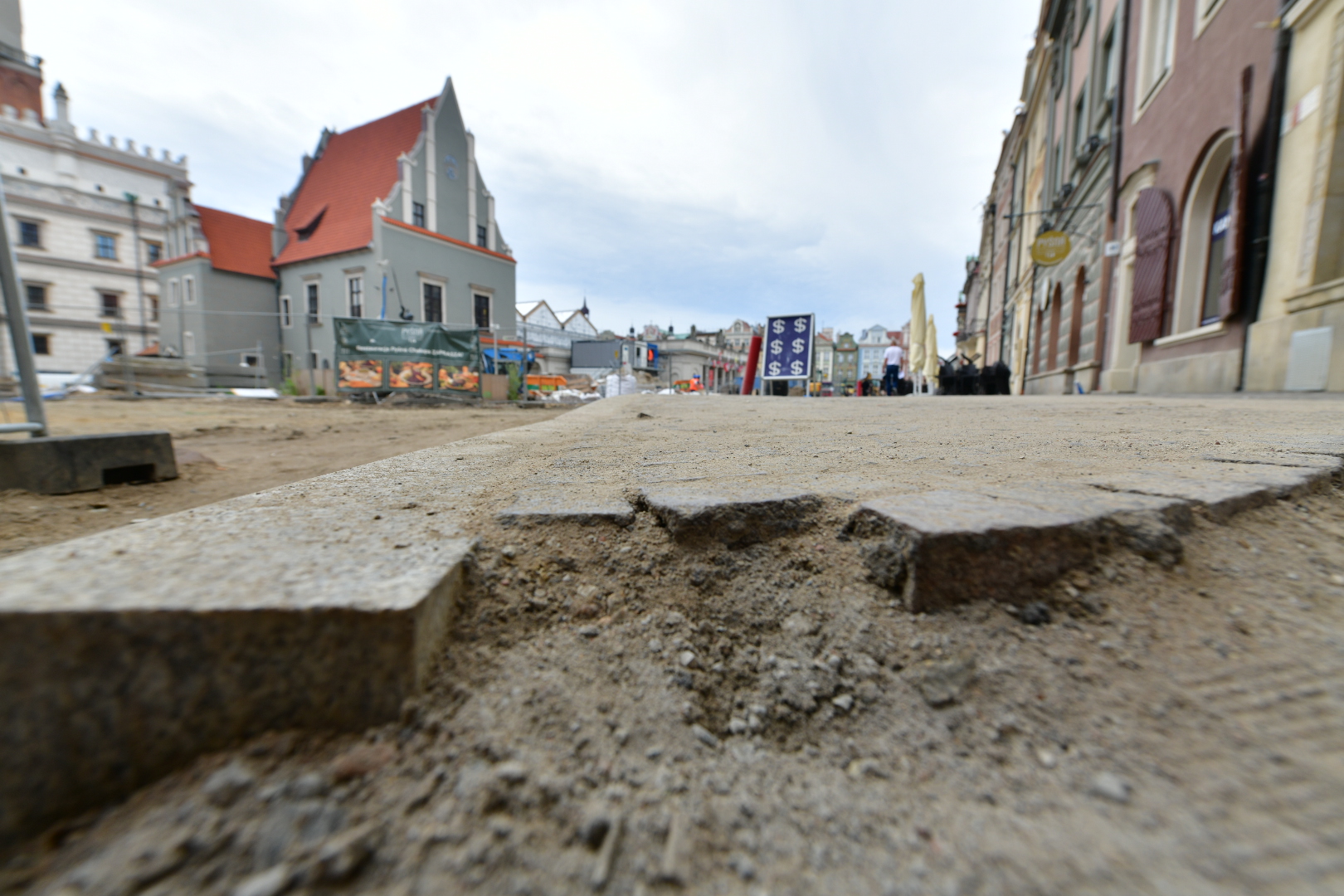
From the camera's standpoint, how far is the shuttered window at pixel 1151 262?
7422 millimetres

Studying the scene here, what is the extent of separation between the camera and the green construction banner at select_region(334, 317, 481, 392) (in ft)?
38.1

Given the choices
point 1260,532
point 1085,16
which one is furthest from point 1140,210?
point 1260,532

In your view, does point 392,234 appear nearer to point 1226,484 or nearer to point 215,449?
point 215,449

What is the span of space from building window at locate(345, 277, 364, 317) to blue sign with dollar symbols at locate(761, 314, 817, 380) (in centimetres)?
1603

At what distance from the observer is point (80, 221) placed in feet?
81.5

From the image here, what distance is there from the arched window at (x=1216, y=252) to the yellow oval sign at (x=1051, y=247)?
4275 millimetres

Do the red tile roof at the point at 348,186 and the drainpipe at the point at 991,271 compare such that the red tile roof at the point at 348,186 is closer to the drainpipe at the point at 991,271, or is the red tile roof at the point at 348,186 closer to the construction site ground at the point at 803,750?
the construction site ground at the point at 803,750

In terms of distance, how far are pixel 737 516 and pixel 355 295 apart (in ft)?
76.3

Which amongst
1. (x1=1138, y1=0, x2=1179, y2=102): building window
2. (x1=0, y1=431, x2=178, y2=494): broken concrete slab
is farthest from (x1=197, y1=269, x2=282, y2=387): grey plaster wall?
(x1=1138, y1=0, x2=1179, y2=102): building window

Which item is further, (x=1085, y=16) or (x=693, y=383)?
(x=693, y=383)

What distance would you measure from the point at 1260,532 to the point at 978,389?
12.5 meters

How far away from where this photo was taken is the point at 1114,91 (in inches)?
376

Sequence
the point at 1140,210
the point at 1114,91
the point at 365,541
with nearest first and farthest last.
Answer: the point at 365,541 → the point at 1140,210 → the point at 1114,91

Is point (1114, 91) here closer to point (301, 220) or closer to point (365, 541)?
point (365, 541)
